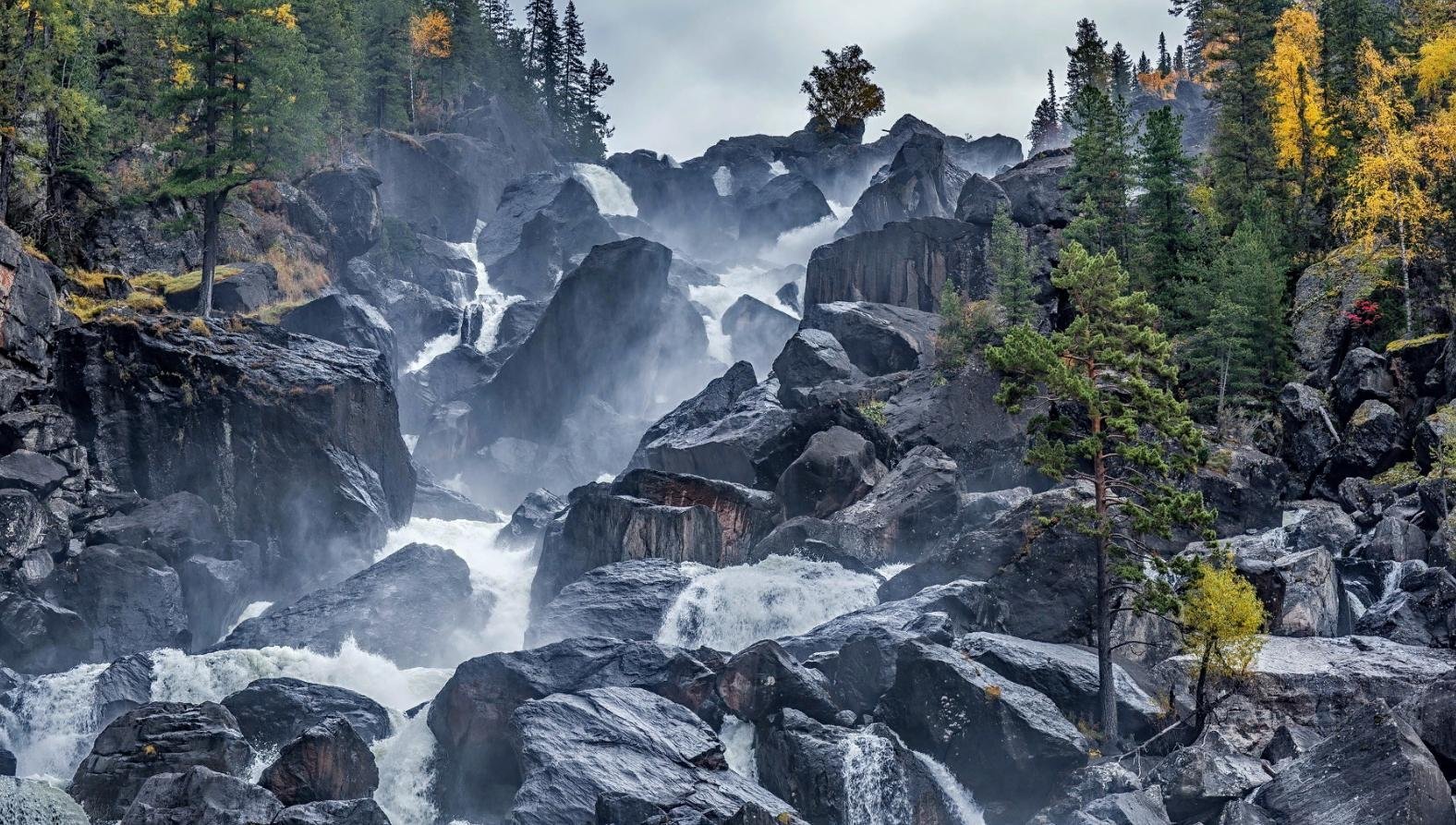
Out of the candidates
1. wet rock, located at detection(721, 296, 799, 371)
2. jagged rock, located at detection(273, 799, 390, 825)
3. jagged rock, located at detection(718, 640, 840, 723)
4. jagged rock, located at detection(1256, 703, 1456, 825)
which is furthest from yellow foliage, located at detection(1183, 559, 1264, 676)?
wet rock, located at detection(721, 296, 799, 371)

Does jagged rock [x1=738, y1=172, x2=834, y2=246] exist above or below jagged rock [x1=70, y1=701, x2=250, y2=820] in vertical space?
above

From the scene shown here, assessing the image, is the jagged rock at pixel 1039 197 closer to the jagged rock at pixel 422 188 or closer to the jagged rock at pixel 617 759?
the jagged rock at pixel 422 188

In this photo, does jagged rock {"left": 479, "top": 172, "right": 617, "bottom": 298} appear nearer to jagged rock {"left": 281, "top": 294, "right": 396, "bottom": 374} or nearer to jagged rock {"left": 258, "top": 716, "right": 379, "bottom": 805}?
jagged rock {"left": 281, "top": 294, "right": 396, "bottom": 374}

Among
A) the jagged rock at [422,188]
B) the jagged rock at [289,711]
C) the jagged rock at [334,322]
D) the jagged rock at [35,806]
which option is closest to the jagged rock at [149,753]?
the jagged rock at [289,711]

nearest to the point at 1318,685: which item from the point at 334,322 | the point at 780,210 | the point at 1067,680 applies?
the point at 1067,680

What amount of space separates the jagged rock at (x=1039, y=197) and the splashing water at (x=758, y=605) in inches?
1235

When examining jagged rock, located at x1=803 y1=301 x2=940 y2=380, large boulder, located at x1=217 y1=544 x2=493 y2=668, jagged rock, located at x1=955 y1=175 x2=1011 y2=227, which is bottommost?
large boulder, located at x1=217 y1=544 x2=493 y2=668

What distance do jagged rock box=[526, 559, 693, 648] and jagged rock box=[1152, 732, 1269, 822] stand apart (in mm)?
16560

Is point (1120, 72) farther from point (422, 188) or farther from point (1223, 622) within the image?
point (1223, 622)

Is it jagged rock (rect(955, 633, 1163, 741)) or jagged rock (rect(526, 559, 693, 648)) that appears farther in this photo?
jagged rock (rect(526, 559, 693, 648))

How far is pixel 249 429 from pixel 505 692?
20.8m

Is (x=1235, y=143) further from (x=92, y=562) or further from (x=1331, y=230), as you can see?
(x=92, y=562)

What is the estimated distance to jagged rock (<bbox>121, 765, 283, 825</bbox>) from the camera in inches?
858

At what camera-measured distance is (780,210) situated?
96875 mm
